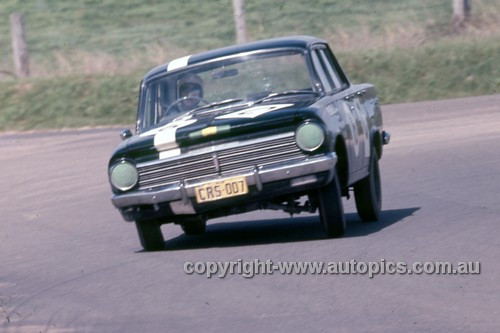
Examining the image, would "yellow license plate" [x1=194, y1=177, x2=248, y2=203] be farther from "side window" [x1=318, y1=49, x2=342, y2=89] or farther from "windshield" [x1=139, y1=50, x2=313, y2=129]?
"side window" [x1=318, y1=49, x2=342, y2=89]

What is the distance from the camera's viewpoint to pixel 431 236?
9812 millimetres

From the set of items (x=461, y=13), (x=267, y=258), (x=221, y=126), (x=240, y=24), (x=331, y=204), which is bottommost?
(x=461, y=13)

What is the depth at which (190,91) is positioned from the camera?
11.0m

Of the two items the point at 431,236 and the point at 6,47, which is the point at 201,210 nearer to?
the point at 431,236

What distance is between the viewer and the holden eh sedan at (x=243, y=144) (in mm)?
9719

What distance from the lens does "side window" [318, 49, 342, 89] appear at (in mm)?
11383

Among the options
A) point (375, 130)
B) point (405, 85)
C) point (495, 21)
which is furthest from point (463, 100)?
point (375, 130)

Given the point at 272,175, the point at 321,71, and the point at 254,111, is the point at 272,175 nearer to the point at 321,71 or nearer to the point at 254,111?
the point at 254,111

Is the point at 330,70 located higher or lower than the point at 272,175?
higher

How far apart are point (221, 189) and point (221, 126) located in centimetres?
46

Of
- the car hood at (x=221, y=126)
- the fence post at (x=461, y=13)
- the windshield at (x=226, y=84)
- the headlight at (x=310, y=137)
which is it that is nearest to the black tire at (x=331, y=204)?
the headlight at (x=310, y=137)

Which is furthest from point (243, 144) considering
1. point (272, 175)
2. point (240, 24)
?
point (240, 24)

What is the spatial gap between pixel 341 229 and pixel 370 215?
45.4 inches

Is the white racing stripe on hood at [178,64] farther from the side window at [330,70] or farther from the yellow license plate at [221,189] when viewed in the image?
the yellow license plate at [221,189]
